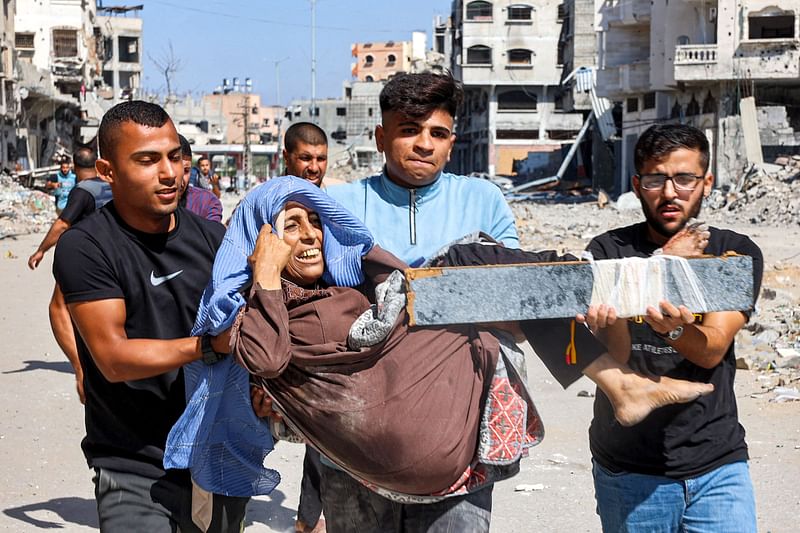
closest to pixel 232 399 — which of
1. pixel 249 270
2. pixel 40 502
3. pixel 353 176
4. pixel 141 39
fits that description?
pixel 249 270

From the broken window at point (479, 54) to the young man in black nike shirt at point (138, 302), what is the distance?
63096mm

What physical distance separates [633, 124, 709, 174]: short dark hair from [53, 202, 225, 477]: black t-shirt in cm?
139

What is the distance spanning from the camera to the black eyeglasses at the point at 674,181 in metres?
3.30

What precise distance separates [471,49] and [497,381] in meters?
63.9

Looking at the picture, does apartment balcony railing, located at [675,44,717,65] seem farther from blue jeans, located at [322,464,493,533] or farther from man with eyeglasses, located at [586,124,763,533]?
blue jeans, located at [322,464,493,533]

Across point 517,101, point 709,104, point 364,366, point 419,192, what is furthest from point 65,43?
point 364,366

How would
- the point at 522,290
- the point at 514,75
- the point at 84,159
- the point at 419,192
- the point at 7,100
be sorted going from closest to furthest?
the point at 522,290 < the point at 419,192 < the point at 84,159 < the point at 7,100 < the point at 514,75

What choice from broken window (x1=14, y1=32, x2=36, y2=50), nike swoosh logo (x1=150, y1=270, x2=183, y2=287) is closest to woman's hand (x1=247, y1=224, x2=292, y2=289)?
nike swoosh logo (x1=150, y1=270, x2=183, y2=287)

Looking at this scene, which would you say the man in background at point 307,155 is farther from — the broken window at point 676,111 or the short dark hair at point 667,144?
the broken window at point 676,111

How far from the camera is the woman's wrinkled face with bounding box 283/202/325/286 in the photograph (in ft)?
10.3

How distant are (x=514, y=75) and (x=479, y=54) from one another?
275 cm

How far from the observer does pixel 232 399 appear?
319 centimetres

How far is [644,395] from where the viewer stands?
3.08 metres

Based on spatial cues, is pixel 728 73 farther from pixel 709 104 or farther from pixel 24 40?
pixel 24 40
